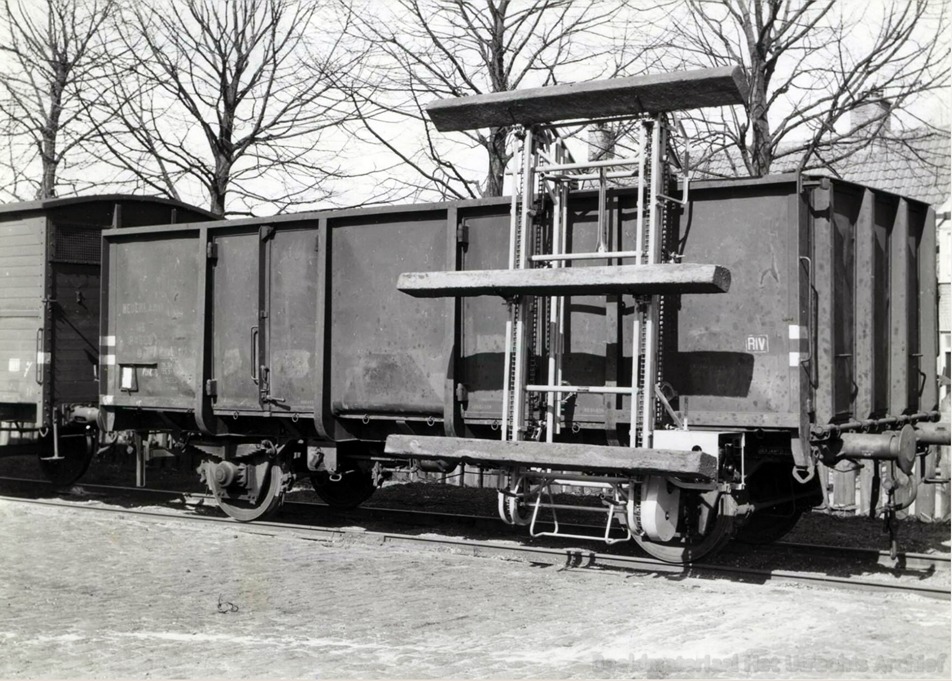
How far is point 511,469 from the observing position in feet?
27.7

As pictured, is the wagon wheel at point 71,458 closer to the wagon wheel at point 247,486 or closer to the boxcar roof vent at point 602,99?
the wagon wheel at point 247,486

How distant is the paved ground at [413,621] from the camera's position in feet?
19.0

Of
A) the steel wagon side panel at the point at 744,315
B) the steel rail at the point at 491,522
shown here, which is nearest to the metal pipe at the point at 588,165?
the steel wagon side panel at the point at 744,315

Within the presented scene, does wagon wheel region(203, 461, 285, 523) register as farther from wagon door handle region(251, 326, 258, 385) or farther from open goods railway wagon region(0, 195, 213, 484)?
open goods railway wagon region(0, 195, 213, 484)

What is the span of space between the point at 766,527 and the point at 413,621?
4259 mm

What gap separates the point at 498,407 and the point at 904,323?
338 centimetres

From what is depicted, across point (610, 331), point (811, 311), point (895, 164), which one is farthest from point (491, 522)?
point (895, 164)

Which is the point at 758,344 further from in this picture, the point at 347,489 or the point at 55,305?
the point at 55,305

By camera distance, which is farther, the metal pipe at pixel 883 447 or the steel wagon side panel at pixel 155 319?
the steel wagon side panel at pixel 155 319

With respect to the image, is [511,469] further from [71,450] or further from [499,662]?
[71,450]

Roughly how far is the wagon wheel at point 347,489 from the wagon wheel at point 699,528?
13.5ft

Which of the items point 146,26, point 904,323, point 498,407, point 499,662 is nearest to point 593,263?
point 498,407

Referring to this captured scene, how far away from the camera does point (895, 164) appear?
87.1ft

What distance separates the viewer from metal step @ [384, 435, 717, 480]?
24.4ft
